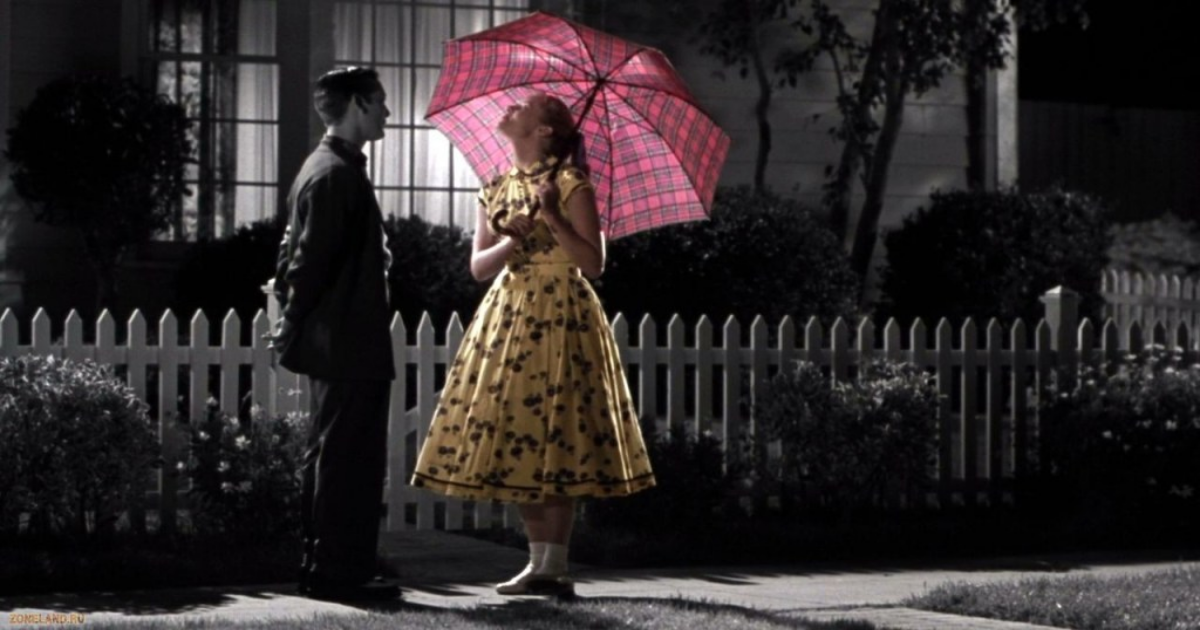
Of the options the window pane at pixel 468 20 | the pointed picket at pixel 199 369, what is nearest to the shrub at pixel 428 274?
the window pane at pixel 468 20

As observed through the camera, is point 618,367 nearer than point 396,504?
Yes

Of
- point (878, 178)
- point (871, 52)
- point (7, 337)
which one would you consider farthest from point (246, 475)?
point (871, 52)

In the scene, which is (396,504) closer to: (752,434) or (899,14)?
(752,434)

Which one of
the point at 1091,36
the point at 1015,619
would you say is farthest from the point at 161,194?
the point at 1091,36

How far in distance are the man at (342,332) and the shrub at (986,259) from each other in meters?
8.89

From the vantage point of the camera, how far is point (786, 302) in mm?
14008

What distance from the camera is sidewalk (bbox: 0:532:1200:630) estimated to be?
760 centimetres

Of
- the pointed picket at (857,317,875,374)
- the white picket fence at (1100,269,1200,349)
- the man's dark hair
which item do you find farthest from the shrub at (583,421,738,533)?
the white picket fence at (1100,269,1200,349)

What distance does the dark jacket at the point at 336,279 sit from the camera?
295 inches

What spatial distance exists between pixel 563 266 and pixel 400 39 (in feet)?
25.4

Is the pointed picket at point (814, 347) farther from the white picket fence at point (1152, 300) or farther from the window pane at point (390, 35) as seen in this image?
the white picket fence at point (1152, 300)

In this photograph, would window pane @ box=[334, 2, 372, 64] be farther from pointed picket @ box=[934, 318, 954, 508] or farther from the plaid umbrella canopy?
the plaid umbrella canopy

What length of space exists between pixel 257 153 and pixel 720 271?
3367 millimetres

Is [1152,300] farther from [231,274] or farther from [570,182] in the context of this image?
[570,182]
